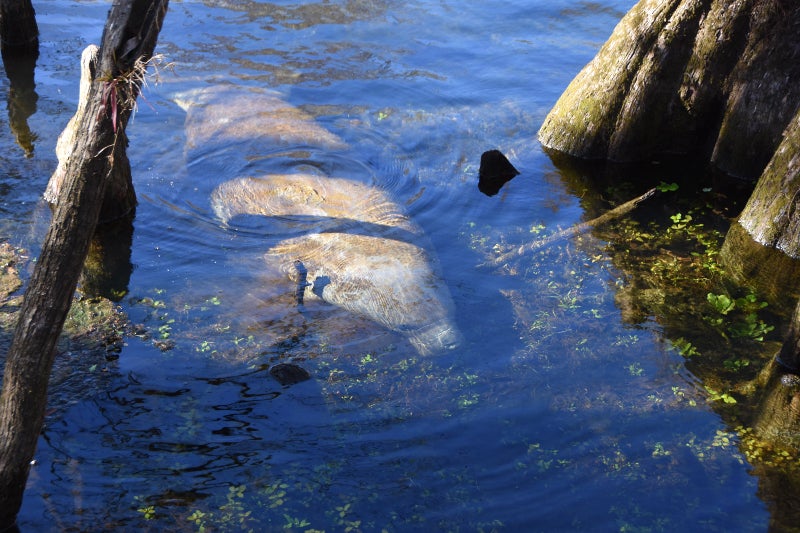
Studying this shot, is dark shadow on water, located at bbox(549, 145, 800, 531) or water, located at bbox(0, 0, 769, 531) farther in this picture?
dark shadow on water, located at bbox(549, 145, 800, 531)

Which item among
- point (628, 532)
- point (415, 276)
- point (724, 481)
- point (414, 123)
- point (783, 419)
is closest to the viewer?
point (628, 532)

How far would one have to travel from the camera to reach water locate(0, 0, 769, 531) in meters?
4.97

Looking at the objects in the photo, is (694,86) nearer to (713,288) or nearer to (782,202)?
(782,202)

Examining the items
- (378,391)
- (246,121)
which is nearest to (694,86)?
(246,121)

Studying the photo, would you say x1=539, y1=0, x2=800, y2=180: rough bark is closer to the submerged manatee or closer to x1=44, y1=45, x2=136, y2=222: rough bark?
the submerged manatee

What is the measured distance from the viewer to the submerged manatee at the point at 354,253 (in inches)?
262

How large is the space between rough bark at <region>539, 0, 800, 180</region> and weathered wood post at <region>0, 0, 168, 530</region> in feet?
20.5

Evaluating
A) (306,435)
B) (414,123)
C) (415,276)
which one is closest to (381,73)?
(414,123)

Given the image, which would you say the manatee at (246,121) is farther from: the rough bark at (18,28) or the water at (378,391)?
the rough bark at (18,28)

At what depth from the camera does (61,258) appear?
4398 mm

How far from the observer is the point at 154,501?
489cm

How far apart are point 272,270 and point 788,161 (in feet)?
16.6

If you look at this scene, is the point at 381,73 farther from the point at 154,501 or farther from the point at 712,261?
the point at 154,501

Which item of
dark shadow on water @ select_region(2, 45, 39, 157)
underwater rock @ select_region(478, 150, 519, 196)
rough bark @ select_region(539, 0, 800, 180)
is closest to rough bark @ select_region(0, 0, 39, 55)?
dark shadow on water @ select_region(2, 45, 39, 157)
